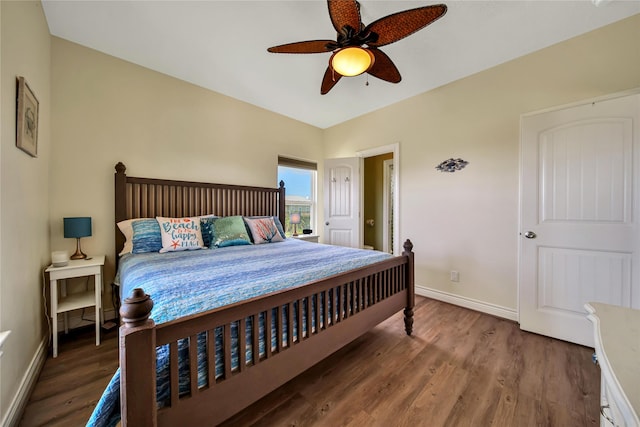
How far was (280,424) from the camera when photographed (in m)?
1.28

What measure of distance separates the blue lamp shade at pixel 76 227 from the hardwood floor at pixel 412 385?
36.0 inches

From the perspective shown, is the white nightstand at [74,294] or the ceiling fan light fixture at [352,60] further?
the white nightstand at [74,294]

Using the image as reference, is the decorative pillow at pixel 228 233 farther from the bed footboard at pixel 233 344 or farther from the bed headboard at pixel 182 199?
the bed footboard at pixel 233 344

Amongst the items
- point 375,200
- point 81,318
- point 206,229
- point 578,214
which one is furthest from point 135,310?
point 375,200

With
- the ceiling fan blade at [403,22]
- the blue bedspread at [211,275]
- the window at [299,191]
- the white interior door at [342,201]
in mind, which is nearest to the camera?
the blue bedspread at [211,275]

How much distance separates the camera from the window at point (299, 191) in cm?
401

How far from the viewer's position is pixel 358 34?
5.31 feet

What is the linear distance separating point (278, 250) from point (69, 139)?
7.09 feet

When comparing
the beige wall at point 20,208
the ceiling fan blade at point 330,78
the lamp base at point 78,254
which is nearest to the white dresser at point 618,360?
the ceiling fan blade at point 330,78

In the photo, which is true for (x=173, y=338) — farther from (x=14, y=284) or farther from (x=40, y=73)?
(x=40, y=73)

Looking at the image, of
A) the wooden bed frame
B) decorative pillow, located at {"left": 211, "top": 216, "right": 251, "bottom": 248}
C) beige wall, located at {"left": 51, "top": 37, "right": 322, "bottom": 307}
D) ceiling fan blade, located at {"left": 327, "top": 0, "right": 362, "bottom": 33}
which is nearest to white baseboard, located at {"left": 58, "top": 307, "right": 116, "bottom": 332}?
beige wall, located at {"left": 51, "top": 37, "right": 322, "bottom": 307}

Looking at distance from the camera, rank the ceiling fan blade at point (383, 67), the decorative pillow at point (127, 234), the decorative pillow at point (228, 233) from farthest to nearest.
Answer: the decorative pillow at point (228, 233) → the decorative pillow at point (127, 234) → the ceiling fan blade at point (383, 67)

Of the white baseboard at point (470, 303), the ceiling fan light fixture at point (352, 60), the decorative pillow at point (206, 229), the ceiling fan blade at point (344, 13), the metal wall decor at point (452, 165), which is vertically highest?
the ceiling fan blade at point (344, 13)

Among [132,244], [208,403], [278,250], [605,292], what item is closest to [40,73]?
[132,244]
